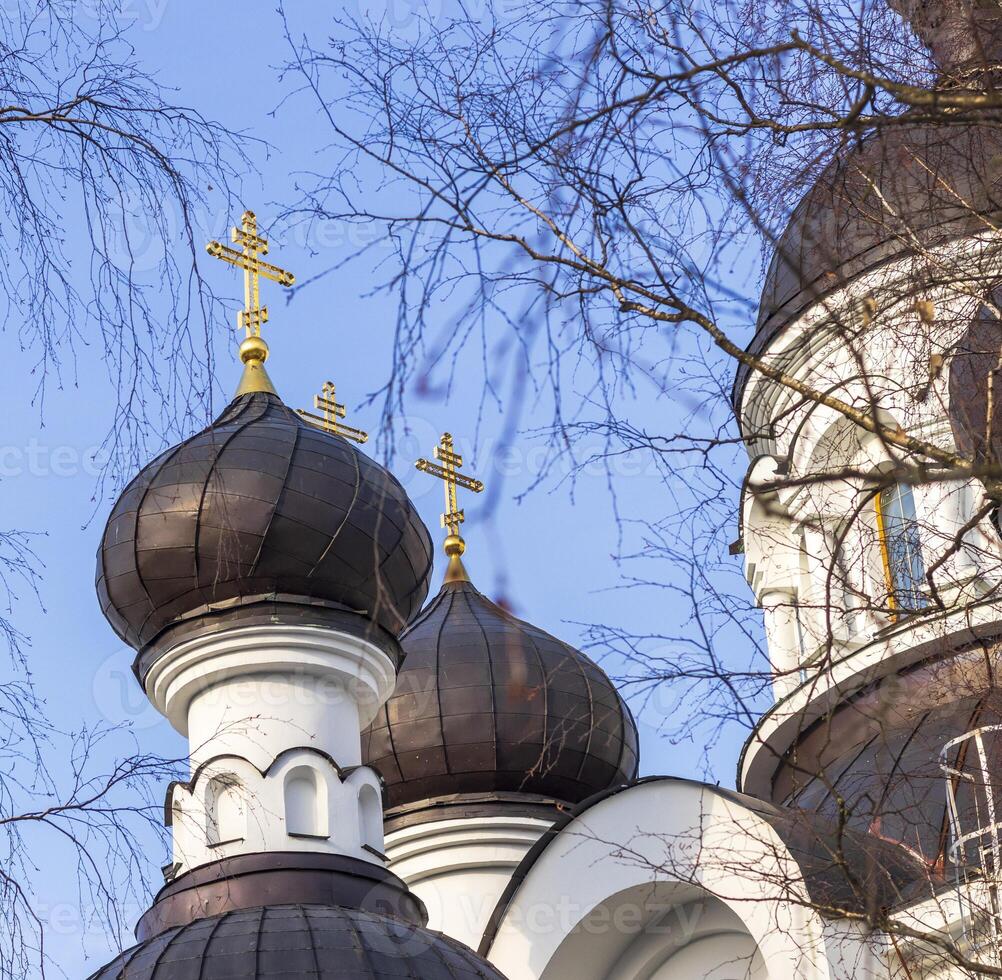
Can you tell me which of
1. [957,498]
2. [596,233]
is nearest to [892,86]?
[596,233]

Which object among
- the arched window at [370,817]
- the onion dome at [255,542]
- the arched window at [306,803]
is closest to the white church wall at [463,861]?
the arched window at [370,817]

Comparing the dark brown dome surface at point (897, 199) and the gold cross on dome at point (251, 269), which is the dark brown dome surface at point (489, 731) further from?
the dark brown dome surface at point (897, 199)

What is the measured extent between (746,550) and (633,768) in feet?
5.10

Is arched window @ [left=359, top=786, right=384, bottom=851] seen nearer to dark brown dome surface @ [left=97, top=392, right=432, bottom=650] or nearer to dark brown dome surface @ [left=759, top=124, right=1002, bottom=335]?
dark brown dome surface @ [left=97, top=392, right=432, bottom=650]

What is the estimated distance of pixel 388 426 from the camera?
11.7 ft

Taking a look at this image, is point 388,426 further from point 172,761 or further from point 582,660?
point 582,660

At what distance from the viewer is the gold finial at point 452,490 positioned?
46.2 ft

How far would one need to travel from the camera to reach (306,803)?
10.2 m

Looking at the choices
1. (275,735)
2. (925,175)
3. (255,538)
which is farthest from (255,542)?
(925,175)

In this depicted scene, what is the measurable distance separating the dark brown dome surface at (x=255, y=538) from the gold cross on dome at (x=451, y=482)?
133 inches

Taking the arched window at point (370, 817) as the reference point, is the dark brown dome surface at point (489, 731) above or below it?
above

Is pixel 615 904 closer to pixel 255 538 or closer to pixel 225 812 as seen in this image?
pixel 225 812

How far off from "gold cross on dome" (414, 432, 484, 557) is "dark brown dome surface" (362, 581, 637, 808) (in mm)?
1459

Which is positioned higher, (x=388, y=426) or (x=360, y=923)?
(x=360, y=923)
